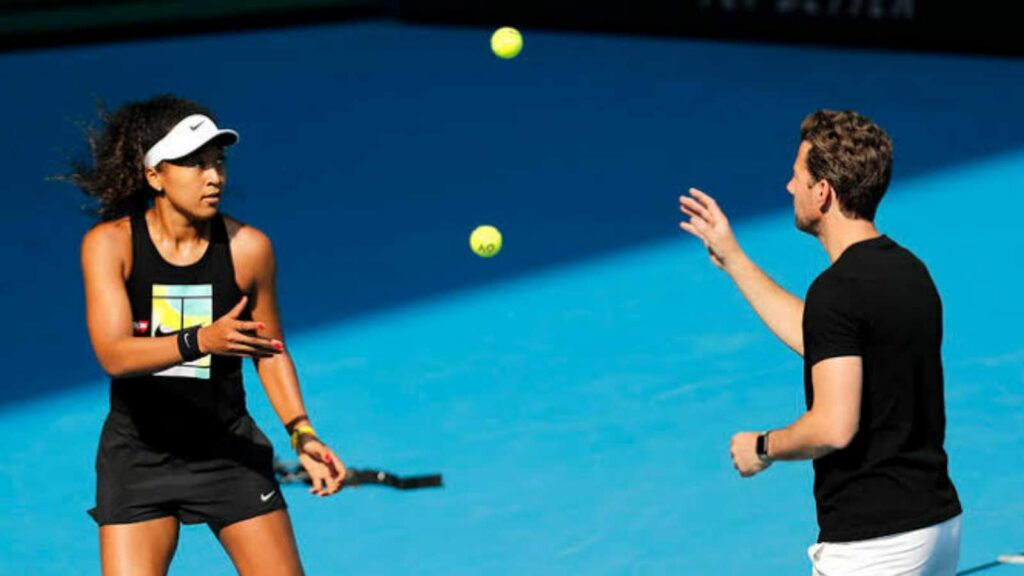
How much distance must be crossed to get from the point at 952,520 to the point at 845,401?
1.69 ft

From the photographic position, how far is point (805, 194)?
194 inches

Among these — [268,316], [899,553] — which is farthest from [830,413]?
[268,316]

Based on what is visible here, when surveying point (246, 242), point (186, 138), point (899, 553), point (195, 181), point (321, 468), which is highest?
point (186, 138)

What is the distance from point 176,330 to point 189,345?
391mm

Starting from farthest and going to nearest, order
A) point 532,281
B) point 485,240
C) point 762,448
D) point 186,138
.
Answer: point 532,281, point 485,240, point 186,138, point 762,448

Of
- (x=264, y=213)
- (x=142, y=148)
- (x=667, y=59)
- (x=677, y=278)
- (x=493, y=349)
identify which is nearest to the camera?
(x=142, y=148)

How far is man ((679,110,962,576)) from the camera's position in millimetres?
4676

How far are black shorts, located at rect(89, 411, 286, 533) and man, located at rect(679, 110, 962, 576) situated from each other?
163 cm

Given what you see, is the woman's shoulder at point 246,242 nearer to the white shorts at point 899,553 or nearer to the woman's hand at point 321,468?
the woman's hand at point 321,468

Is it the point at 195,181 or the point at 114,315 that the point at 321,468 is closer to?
the point at 114,315

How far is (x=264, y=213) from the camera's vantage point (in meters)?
13.0

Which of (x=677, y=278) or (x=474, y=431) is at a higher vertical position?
(x=677, y=278)

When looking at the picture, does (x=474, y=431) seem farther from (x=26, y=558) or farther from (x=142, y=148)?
(x=142, y=148)

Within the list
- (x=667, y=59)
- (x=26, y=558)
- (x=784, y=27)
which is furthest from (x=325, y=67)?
(x=26, y=558)
